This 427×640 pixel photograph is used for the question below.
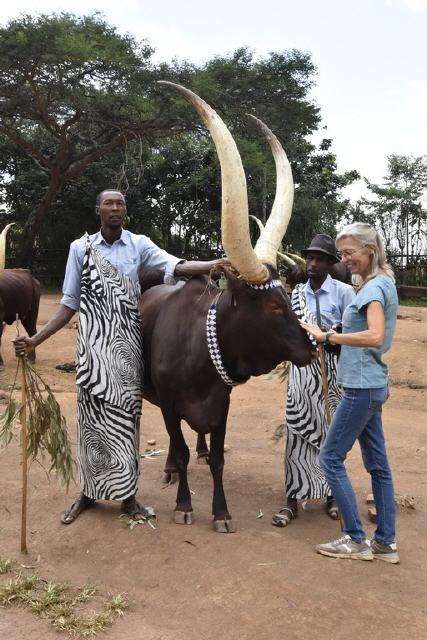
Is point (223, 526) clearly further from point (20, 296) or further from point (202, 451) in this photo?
point (20, 296)

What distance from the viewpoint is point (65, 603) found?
3037 mm

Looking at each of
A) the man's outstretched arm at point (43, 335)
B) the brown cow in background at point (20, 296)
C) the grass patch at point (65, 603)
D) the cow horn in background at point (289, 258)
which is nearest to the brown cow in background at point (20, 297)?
the brown cow in background at point (20, 296)

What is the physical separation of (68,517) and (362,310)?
2269 mm

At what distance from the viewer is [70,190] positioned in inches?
867

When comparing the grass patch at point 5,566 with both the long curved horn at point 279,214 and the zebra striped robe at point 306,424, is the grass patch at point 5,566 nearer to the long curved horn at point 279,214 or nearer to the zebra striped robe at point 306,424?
the zebra striped robe at point 306,424

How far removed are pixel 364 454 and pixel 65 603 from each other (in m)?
1.73

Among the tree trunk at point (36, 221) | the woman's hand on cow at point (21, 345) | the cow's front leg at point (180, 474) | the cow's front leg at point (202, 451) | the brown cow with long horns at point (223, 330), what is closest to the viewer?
the brown cow with long horns at point (223, 330)

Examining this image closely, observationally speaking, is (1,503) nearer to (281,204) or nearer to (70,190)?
(281,204)

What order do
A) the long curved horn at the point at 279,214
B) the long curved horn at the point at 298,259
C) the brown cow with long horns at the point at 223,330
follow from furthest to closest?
the long curved horn at the point at 298,259 → the long curved horn at the point at 279,214 → the brown cow with long horns at the point at 223,330

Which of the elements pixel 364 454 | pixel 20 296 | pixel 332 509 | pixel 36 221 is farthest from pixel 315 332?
pixel 36 221

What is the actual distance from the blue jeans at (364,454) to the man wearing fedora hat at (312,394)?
1.93 feet

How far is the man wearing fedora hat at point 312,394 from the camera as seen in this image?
3.99 meters

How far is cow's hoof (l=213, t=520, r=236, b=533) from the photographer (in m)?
3.78

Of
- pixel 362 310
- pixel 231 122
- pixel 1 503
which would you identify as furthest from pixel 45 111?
pixel 362 310
